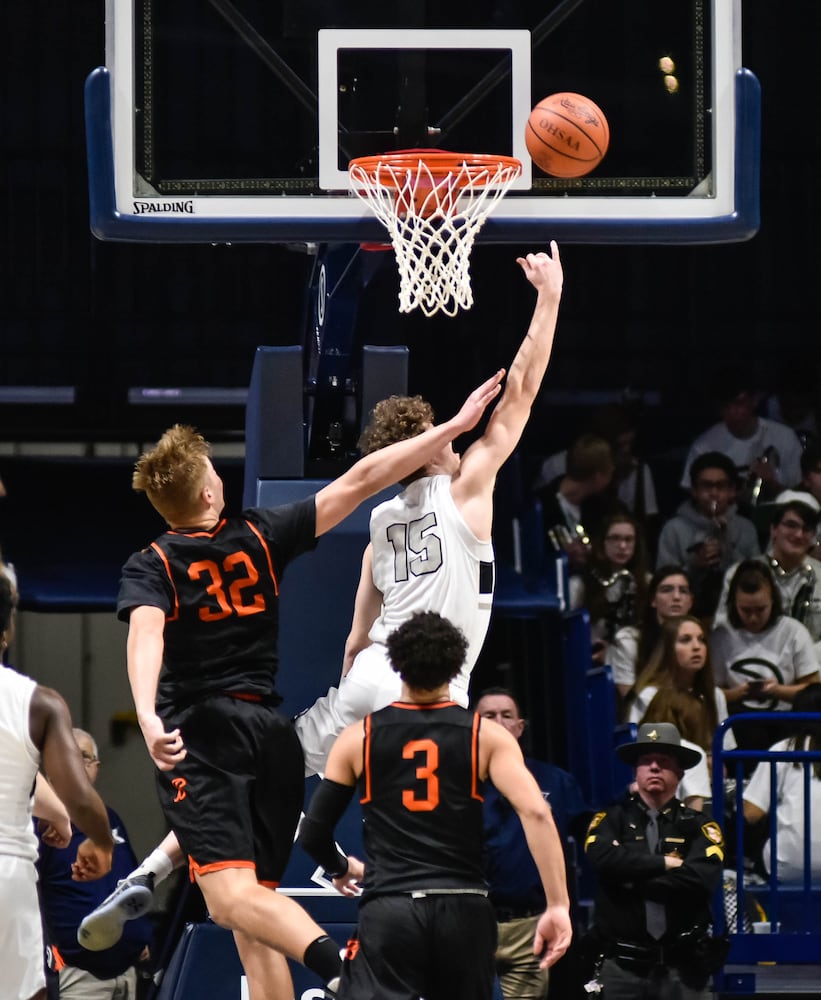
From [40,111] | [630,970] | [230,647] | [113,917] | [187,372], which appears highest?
[40,111]

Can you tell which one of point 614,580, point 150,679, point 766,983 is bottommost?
point 766,983

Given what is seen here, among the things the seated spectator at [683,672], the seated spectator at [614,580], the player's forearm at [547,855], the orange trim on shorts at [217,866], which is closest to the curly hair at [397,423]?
the orange trim on shorts at [217,866]

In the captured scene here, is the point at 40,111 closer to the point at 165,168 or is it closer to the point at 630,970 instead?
the point at 165,168

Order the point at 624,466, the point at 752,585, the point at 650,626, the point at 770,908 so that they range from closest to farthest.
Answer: the point at 770,908 → the point at 752,585 → the point at 650,626 → the point at 624,466

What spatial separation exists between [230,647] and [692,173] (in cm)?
314

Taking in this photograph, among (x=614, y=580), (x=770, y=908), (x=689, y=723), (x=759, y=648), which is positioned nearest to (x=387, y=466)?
(x=770, y=908)

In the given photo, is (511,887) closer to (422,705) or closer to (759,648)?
(759,648)

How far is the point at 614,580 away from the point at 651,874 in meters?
3.45

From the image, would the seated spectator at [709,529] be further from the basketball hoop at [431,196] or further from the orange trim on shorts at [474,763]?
the orange trim on shorts at [474,763]

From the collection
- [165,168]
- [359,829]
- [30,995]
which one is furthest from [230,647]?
[165,168]

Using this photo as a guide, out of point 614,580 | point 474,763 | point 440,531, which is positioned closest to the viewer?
point 474,763

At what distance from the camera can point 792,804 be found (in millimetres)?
8945

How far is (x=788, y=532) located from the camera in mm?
10742

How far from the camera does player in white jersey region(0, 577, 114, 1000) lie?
5.25 metres
